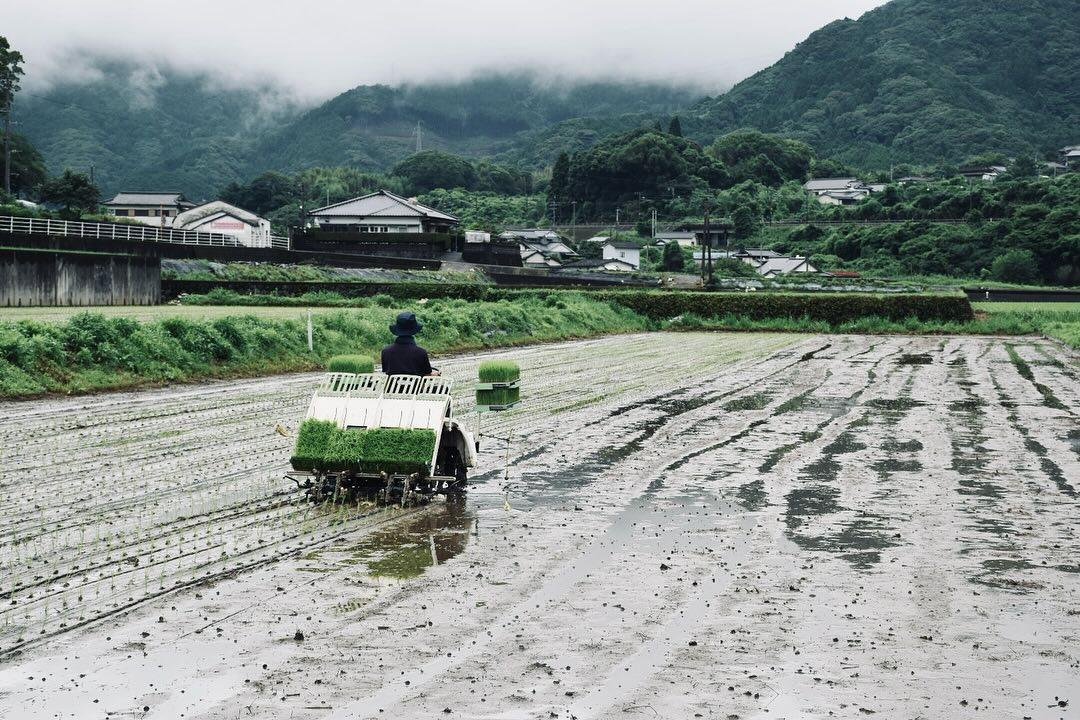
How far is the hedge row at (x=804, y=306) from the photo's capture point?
170 ft

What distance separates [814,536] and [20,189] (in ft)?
304

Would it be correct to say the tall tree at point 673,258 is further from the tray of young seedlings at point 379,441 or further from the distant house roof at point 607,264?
the tray of young seedlings at point 379,441

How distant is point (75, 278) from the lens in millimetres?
42500

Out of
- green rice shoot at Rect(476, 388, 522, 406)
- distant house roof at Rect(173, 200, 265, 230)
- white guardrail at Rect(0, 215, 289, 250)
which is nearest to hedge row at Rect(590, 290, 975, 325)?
white guardrail at Rect(0, 215, 289, 250)

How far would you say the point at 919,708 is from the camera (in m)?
5.97

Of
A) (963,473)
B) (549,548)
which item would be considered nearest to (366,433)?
(549,548)

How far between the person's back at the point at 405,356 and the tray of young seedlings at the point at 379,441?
0.35 metres

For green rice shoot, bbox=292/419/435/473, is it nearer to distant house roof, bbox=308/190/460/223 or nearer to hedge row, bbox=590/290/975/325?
hedge row, bbox=590/290/975/325

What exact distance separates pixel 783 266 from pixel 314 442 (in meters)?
93.5

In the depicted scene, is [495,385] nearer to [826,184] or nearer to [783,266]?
[783,266]

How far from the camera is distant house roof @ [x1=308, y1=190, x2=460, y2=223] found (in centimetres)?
9006

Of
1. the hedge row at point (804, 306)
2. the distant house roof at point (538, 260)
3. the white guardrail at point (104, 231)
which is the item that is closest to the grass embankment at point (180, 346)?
the hedge row at point (804, 306)

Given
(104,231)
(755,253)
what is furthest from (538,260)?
(104,231)

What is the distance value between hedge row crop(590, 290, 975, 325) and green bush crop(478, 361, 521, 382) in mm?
38283
